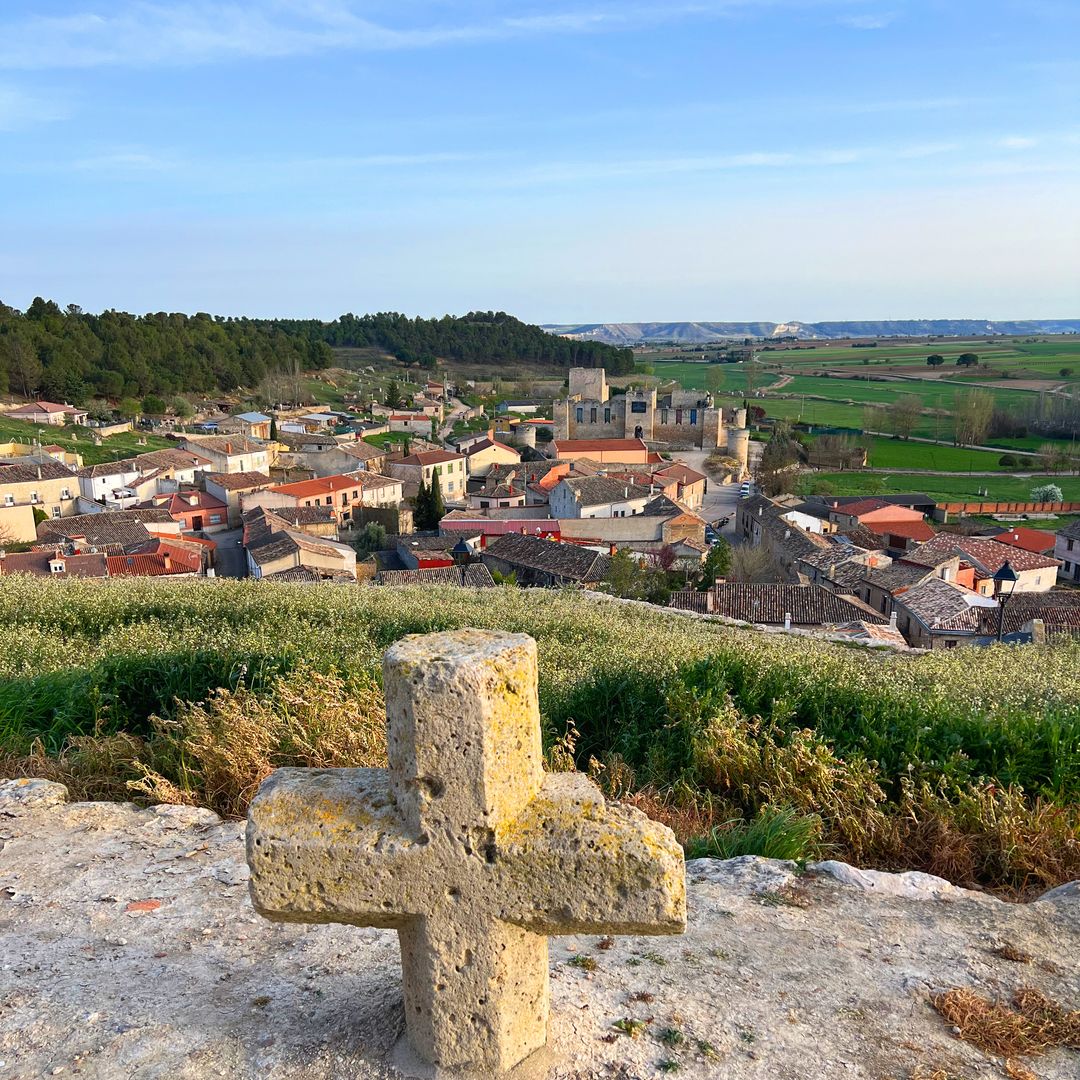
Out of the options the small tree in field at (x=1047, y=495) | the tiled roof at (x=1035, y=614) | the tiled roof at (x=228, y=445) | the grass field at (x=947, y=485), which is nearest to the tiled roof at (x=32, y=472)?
the tiled roof at (x=228, y=445)

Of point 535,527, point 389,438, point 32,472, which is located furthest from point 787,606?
point 389,438

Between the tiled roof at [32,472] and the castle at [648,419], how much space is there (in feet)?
139

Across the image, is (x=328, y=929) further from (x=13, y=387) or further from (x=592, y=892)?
(x=13, y=387)

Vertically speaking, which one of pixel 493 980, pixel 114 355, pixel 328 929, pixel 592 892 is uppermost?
pixel 114 355

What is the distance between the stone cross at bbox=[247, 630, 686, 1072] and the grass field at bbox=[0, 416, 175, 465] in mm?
59786

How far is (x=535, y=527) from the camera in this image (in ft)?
135

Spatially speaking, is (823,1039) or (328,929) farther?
(328,929)

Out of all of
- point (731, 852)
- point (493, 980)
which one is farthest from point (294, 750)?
point (493, 980)

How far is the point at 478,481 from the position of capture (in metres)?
57.6

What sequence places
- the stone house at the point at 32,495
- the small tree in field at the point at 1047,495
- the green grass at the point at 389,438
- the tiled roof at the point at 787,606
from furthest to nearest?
1. the green grass at the point at 389,438
2. the small tree in field at the point at 1047,495
3. the stone house at the point at 32,495
4. the tiled roof at the point at 787,606

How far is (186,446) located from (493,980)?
59583 mm

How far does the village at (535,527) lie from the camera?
83.1 ft

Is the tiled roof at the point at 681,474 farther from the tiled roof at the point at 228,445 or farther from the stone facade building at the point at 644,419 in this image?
the tiled roof at the point at 228,445

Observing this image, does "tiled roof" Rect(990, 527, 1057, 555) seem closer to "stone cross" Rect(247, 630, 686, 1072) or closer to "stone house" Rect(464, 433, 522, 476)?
"stone house" Rect(464, 433, 522, 476)
